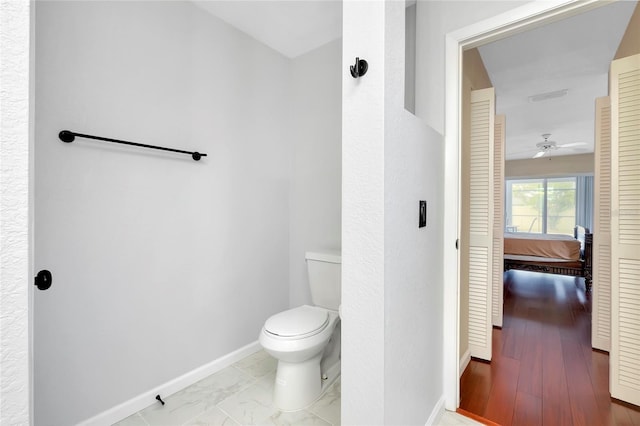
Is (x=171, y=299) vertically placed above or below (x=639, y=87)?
below

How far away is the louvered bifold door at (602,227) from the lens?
2297 mm

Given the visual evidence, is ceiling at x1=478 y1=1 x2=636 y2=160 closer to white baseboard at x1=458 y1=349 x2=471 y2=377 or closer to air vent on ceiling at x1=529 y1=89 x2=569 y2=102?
air vent on ceiling at x1=529 y1=89 x2=569 y2=102

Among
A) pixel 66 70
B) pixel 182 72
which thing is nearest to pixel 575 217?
pixel 182 72

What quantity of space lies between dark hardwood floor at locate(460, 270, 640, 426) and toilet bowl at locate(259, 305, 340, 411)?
2.96ft

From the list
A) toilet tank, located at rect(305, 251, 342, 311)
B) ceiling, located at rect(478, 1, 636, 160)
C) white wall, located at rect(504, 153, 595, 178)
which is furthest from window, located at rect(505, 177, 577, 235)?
toilet tank, located at rect(305, 251, 342, 311)

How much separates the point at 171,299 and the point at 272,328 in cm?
68

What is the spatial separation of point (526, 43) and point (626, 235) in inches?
64.4

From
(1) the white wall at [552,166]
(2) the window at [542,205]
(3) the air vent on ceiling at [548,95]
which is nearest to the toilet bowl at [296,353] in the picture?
(3) the air vent on ceiling at [548,95]

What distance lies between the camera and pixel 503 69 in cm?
282

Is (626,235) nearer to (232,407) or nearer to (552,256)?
(232,407)

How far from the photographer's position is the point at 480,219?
228cm

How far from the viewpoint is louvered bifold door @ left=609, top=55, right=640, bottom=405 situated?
169 centimetres

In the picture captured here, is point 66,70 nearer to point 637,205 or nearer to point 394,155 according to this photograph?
point 394,155

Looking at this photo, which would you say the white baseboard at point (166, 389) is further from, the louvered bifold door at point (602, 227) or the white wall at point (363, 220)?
the louvered bifold door at point (602, 227)
